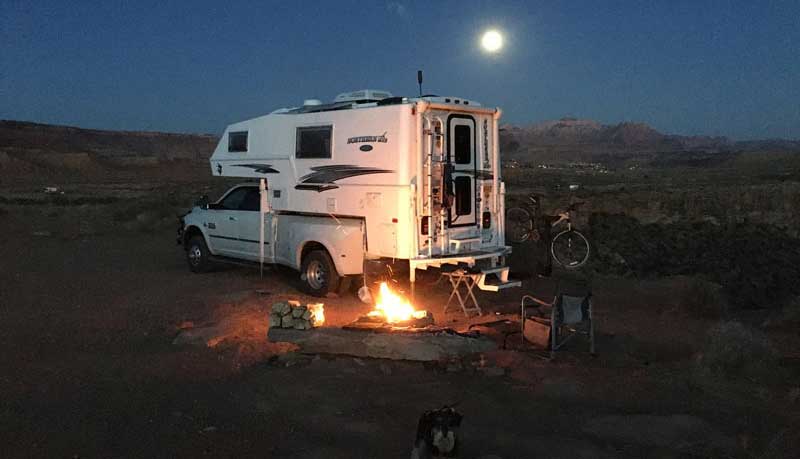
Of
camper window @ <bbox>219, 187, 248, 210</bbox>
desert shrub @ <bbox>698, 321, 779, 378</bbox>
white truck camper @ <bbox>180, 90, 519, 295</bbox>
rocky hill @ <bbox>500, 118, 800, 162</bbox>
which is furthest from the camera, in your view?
rocky hill @ <bbox>500, 118, 800, 162</bbox>

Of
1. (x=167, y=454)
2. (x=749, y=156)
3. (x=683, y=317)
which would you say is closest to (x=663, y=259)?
(x=683, y=317)

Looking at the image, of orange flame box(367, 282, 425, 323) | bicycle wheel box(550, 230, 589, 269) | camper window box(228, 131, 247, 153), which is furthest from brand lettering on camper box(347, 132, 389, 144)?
bicycle wheel box(550, 230, 589, 269)

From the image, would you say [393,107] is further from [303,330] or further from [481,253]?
[303,330]

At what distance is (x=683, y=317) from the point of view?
9.46 metres

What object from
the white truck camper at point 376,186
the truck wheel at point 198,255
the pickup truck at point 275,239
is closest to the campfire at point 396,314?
the white truck camper at point 376,186

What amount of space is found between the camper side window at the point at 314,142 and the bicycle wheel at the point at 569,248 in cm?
421

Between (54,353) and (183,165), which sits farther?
(183,165)

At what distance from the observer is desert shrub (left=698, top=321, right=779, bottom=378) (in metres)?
6.78

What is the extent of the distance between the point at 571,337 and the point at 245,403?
3885 mm

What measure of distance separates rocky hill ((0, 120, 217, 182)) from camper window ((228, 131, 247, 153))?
191 feet

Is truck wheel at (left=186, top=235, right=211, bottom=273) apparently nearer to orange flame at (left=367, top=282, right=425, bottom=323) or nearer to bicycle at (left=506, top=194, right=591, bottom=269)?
orange flame at (left=367, top=282, right=425, bottom=323)

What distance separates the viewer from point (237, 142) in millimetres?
12250

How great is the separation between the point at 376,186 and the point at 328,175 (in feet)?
3.50

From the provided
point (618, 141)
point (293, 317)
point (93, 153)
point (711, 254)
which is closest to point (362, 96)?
point (293, 317)
